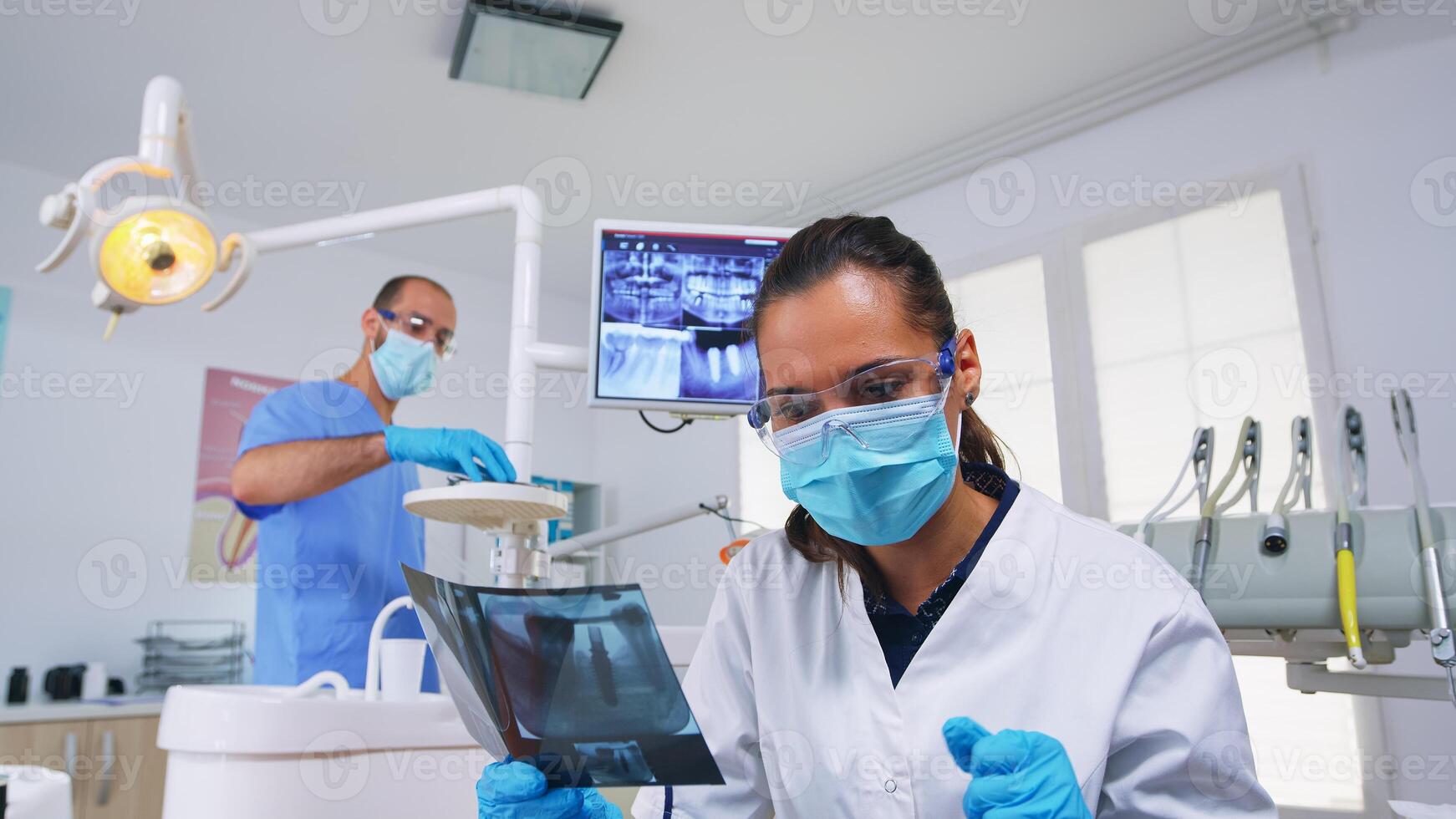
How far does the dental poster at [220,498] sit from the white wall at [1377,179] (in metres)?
3.63

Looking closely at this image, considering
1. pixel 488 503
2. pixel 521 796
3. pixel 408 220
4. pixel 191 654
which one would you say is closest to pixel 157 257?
pixel 408 220

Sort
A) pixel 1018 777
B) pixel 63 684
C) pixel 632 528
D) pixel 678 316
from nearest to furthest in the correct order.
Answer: pixel 1018 777, pixel 678 316, pixel 632 528, pixel 63 684

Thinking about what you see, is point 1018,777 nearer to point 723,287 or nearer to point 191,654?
point 723,287

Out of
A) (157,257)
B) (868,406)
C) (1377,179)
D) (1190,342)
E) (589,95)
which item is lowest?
(868,406)

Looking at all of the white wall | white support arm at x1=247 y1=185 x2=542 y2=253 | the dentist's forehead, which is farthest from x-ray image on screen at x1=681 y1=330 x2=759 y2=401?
the white wall

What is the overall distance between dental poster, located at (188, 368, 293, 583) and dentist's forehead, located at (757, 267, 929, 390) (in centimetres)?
325

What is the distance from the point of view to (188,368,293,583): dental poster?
12.4ft

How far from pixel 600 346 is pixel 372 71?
1942 mm

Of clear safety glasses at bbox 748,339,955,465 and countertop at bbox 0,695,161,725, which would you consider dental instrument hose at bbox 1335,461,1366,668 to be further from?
countertop at bbox 0,695,161,725

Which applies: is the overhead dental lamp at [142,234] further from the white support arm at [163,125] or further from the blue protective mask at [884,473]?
the blue protective mask at [884,473]

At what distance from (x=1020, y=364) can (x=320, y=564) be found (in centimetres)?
251

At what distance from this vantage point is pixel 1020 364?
11.7 ft

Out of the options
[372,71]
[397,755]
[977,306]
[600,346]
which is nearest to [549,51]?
[372,71]

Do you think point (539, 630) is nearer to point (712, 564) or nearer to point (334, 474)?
point (334, 474)
